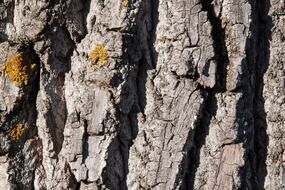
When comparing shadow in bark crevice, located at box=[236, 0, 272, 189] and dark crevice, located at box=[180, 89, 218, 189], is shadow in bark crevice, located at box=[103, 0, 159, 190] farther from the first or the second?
shadow in bark crevice, located at box=[236, 0, 272, 189]

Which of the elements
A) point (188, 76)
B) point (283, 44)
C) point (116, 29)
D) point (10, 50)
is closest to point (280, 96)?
point (283, 44)

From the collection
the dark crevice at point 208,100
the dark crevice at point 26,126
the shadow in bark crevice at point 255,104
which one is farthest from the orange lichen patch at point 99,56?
the shadow in bark crevice at point 255,104

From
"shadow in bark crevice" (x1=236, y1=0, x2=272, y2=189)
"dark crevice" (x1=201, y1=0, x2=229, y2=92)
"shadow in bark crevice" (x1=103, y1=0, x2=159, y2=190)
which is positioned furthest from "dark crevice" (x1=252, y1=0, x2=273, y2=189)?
"shadow in bark crevice" (x1=103, y1=0, x2=159, y2=190)

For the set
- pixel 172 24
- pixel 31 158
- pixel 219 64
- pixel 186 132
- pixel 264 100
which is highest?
pixel 172 24

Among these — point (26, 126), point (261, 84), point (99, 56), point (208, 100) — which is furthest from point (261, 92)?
point (26, 126)

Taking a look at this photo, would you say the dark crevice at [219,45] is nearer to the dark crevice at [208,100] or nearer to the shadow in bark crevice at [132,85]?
the dark crevice at [208,100]

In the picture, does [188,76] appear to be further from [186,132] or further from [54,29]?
[54,29]
